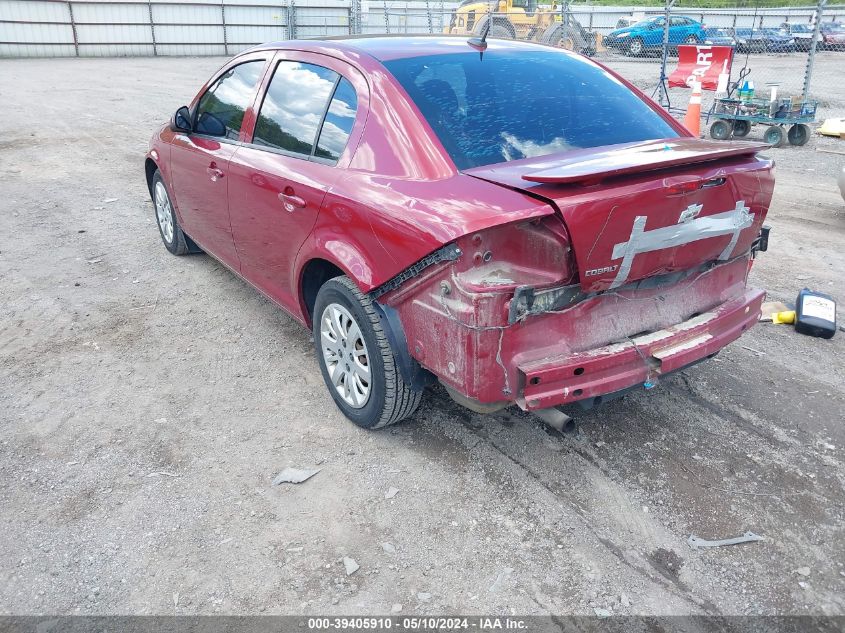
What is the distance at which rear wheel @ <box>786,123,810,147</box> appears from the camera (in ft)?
36.1

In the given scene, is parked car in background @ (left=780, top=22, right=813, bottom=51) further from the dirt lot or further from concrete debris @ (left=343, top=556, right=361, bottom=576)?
concrete debris @ (left=343, top=556, right=361, bottom=576)

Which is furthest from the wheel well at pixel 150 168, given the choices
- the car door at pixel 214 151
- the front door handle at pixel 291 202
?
the front door handle at pixel 291 202

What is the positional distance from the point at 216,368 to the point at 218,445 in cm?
87

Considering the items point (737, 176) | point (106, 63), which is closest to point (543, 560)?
point (737, 176)

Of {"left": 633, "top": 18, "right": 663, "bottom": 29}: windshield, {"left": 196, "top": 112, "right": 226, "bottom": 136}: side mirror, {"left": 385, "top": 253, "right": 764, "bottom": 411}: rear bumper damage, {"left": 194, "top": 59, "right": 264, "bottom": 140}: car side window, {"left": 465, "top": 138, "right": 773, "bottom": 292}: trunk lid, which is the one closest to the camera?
{"left": 465, "top": 138, "right": 773, "bottom": 292}: trunk lid

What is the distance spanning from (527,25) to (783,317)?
17623 mm

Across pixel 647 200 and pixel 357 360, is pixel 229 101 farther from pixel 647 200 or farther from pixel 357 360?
pixel 647 200

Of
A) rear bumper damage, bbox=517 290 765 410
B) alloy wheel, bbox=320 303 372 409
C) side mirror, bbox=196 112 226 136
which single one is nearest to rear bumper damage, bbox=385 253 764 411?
rear bumper damage, bbox=517 290 765 410

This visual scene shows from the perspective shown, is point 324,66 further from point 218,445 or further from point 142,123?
point 142,123

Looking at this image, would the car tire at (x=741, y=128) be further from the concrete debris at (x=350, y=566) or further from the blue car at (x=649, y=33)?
the blue car at (x=649, y=33)

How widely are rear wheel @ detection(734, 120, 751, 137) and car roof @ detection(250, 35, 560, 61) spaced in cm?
904

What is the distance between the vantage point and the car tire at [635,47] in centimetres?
2234

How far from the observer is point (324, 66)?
3711 mm

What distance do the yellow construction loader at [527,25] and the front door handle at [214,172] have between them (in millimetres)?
13426
